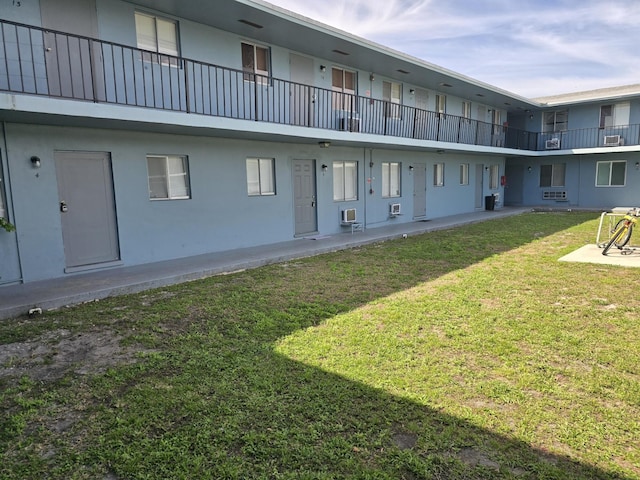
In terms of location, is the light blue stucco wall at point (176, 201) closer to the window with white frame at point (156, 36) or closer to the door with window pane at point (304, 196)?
the door with window pane at point (304, 196)

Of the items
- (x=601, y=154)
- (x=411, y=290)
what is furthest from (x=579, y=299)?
(x=601, y=154)

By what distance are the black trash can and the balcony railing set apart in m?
7.55

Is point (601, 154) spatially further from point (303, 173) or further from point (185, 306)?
point (185, 306)

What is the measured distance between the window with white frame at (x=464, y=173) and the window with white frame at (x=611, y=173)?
7972mm

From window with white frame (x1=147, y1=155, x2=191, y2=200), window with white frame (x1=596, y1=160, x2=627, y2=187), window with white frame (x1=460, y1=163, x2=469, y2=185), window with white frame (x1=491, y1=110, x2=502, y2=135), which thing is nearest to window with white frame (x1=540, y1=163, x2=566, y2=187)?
window with white frame (x1=596, y1=160, x2=627, y2=187)

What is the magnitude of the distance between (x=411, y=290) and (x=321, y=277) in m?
1.80

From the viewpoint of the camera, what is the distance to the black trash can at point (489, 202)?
21516mm

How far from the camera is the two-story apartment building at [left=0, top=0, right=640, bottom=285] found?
733 cm

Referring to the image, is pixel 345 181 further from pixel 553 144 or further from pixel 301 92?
pixel 553 144

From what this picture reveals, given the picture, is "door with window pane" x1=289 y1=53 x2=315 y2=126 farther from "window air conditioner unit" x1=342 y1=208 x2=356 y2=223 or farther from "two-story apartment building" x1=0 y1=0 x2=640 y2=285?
"window air conditioner unit" x1=342 y1=208 x2=356 y2=223

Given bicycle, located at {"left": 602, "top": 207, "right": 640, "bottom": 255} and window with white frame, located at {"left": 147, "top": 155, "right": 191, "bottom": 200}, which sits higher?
window with white frame, located at {"left": 147, "top": 155, "right": 191, "bottom": 200}

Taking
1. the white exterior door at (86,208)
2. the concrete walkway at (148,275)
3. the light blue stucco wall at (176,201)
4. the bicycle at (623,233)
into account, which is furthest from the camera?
the bicycle at (623,233)

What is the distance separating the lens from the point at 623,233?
9.60 meters

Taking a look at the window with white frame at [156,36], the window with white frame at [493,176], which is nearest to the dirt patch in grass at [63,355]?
the window with white frame at [156,36]
